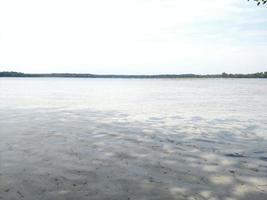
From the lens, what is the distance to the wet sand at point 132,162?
9094 millimetres

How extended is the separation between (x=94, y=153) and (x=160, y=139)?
411cm

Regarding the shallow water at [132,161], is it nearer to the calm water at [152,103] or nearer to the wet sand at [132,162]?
the wet sand at [132,162]

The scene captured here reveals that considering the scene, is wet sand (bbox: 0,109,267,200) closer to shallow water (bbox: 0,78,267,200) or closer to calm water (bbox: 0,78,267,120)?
shallow water (bbox: 0,78,267,200)

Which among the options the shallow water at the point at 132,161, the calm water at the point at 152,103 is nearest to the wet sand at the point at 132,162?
the shallow water at the point at 132,161

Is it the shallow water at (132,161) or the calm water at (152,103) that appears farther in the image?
the calm water at (152,103)

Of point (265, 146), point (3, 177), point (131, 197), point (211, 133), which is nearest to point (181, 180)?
point (131, 197)

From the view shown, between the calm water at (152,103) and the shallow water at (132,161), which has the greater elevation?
the shallow water at (132,161)

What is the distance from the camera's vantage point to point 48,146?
14328 mm

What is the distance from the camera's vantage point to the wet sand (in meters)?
9.09

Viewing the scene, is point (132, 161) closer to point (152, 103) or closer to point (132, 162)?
point (132, 162)

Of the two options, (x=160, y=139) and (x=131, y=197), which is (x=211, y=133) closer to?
(x=160, y=139)

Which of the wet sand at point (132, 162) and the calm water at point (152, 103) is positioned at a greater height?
the wet sand at point (132, 162)

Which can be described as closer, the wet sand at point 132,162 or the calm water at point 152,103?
the wet sand at point 132,162

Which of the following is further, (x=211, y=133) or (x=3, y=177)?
(x=211, y=133)
